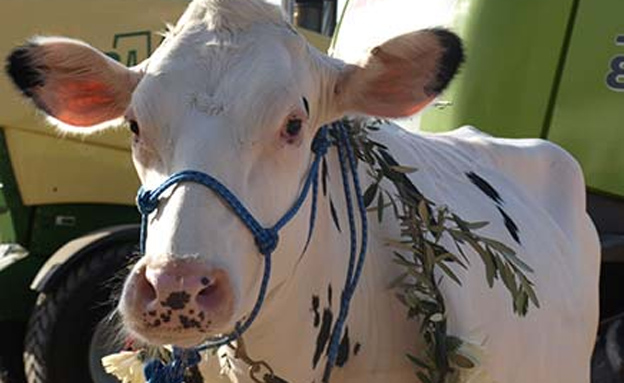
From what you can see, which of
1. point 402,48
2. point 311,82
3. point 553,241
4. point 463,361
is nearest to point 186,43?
point 311,82

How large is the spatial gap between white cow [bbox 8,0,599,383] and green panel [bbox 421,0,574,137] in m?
1.80

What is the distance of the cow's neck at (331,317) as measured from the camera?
2500 millimetres

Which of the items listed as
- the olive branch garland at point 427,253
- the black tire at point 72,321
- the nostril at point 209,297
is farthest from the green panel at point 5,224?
the nostril at point 209,297

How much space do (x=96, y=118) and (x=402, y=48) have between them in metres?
0.80

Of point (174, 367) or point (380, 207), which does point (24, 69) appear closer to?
point (174, 367)

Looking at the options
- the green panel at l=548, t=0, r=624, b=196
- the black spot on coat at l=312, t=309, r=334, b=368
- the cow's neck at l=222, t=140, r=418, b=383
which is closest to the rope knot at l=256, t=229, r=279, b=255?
the cow's neck at l=222, t=140, r=418, b=383

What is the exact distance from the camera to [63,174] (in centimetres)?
596

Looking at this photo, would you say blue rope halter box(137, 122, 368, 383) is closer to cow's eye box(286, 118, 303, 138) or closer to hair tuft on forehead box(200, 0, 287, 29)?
cow's eye box(286, 118, 303, 138)

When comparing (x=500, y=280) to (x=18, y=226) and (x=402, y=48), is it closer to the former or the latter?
(x=402, y=48)

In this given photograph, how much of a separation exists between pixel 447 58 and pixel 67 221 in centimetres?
382

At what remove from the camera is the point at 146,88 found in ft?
7.63

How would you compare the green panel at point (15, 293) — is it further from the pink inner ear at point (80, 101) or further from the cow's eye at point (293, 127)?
the cow's eye at point (293, 127)

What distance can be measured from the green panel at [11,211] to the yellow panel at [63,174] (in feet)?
0.12

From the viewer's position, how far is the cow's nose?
78.3 inches
